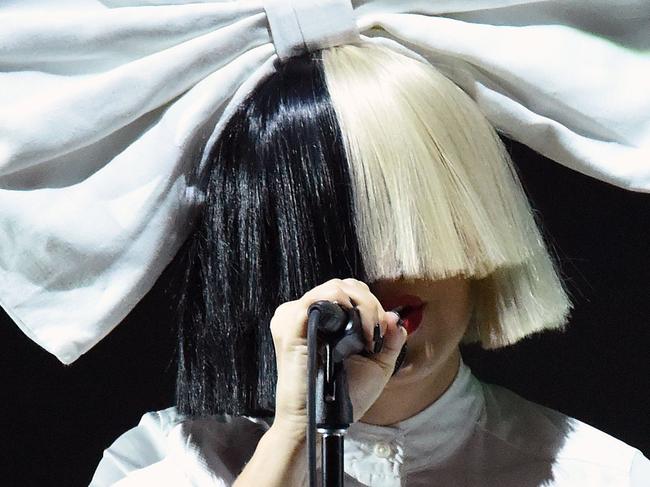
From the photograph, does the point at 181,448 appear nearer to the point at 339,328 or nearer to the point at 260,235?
the point at 260,235

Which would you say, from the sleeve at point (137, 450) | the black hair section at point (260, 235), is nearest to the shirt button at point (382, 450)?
the black hair section at point (260, 235)

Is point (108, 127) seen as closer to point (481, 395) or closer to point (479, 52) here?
point (479, 52)

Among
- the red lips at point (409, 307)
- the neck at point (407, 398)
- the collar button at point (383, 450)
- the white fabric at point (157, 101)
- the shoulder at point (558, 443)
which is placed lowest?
the shoulder at point (558, 443)

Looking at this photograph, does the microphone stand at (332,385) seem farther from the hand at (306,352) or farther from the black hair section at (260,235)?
the black hair section at (260,235)

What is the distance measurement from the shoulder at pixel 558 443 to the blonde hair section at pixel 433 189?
0.36 ft

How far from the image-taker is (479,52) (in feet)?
3.14

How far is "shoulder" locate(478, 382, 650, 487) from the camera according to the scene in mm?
1007

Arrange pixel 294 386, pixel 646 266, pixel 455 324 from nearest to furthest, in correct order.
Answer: pixel 294 386 → pixel 455 324 → pixel 646 266

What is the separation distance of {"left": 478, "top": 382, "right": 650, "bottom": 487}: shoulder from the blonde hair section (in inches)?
4.3

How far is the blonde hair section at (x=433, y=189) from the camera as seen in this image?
0.89 meters

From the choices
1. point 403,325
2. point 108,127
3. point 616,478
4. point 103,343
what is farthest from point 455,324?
point 103,343

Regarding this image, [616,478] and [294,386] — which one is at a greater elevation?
[294,386]

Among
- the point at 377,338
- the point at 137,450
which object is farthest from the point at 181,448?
the point at 377,338

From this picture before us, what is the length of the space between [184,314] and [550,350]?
0.48 meters
